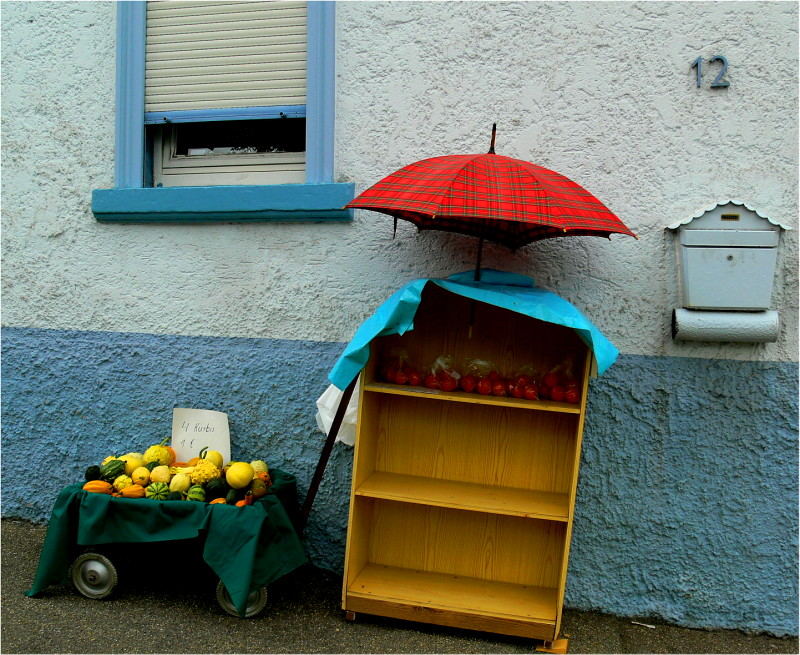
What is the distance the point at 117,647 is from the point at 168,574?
0.64 meters

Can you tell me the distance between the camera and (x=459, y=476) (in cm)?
372

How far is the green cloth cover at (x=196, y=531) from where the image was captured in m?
3.35

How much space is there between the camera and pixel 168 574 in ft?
12.7

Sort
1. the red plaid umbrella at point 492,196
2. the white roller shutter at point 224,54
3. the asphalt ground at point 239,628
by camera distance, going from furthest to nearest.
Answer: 1. the white roller shutter at point 224,54
2. the asphalt ground at point 239,628
3. the red plaid umbrella at point 492,196

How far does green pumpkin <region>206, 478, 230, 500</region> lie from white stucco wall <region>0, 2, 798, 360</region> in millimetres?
911

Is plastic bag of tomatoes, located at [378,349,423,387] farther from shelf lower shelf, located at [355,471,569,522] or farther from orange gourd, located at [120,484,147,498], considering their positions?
orange gourd, located at [120,484,147,498]

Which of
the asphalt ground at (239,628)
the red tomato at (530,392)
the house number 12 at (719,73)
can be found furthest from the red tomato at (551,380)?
the house number 12 at (719,73)

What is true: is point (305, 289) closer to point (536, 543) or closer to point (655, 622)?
point (536, 543)

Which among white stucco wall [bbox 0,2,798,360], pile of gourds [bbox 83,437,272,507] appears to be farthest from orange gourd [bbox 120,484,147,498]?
white stucco wall [bbox 0,2,798,360]

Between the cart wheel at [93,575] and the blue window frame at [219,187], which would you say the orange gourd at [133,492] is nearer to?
the cart wheel at [93,575]

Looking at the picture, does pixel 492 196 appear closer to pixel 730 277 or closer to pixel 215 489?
pixel 730 277

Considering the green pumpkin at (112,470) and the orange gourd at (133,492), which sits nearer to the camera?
the orange gourd at (133,492)

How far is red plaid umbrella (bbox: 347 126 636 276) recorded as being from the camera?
2.95 m

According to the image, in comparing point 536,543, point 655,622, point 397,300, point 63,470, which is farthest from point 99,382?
point 655,622
